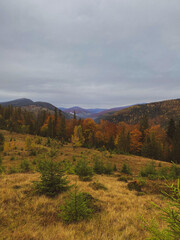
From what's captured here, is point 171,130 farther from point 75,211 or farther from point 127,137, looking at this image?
point 75,211

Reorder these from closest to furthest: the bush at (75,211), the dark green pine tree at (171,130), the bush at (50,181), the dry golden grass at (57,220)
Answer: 1. the dry golden grass at (57,220)
2. the bush at (75,211)
3. the bush at (50,181)
4. the dark green pine tree at (171,130)

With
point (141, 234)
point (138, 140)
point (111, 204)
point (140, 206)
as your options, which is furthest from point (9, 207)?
point (138, 140)

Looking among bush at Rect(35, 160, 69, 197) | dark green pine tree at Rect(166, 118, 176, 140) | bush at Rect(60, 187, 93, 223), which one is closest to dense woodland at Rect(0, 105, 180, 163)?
dark green pine tree at Rect(166, 118, 176, 140)

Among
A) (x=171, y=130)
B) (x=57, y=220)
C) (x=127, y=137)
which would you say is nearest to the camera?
(x=57, y=220)

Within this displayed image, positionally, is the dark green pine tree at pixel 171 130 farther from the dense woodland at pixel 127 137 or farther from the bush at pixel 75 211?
the bush at pixel 75 211

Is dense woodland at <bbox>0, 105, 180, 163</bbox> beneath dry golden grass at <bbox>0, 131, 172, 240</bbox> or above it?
beneath

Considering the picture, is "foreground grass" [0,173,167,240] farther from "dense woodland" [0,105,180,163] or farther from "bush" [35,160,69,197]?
"dense woodland" [0,105,180,163]

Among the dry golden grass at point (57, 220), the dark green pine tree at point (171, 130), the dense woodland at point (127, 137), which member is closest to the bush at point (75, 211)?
the dry golden grass at point (57, 220)

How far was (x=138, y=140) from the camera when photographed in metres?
42.7

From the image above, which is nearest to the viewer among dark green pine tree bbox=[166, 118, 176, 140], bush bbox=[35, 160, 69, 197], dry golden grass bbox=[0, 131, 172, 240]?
dry golden grass bbox=[0, 131, 172, 240]

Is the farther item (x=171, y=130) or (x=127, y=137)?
(x=171, y=130)

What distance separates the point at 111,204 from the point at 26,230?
331cm

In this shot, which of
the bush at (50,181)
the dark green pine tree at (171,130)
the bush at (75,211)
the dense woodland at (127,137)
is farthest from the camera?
the dark green pine tree at (171,130)

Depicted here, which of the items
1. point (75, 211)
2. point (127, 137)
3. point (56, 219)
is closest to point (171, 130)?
point (127, 137)
